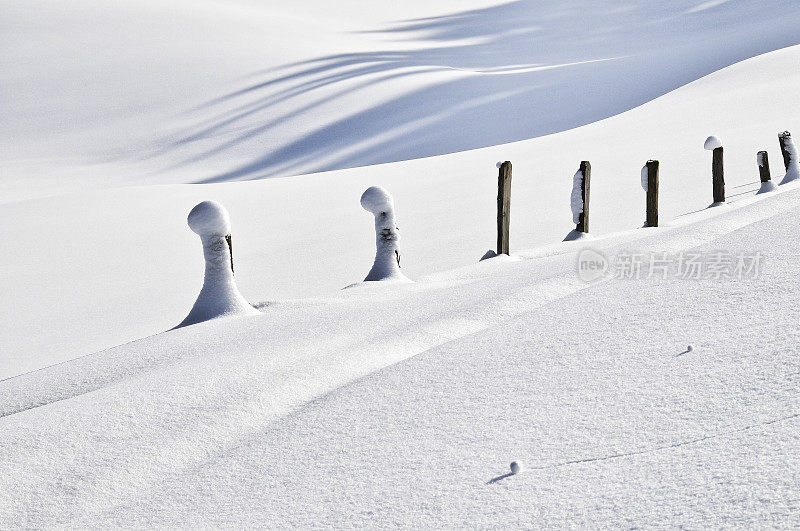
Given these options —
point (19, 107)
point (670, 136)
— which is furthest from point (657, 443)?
point (19, 107)

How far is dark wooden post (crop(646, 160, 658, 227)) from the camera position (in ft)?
28.5

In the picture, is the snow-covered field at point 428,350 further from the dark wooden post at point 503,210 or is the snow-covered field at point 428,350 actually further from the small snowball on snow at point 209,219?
the dark wooden post at point 503,210

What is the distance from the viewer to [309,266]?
31.0 feet

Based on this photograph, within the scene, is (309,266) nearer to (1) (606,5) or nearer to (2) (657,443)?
(2) (657,443)

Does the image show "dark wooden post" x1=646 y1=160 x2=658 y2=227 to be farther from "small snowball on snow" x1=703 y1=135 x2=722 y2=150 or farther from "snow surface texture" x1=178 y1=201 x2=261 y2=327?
"snow surface texture" x1=178 y1=201 x2=261 y2=327

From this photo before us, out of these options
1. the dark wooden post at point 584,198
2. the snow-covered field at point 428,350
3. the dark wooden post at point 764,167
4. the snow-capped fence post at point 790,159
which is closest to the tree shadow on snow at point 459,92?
the snow-covered field at point 428,350

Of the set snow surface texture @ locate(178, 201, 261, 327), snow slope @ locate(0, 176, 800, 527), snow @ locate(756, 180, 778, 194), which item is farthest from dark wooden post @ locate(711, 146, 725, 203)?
snow surface texture @ locate(178, 201, 261, 327)

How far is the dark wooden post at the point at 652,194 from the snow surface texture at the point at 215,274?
17.1 feet

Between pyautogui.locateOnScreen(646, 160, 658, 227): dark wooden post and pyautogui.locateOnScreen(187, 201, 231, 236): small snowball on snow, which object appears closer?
pyautogui.locateOnScreen(187, 201, 231, 236): small snowball on snow

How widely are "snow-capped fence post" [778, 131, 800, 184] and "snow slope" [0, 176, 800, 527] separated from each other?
7.09m

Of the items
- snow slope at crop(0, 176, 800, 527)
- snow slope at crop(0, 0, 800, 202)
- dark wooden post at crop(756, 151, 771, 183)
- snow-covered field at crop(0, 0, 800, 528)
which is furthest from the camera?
snow slope at crop(0, 0, 800, 202)

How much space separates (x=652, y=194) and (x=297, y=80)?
27.1 m

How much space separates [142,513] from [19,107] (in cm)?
3539

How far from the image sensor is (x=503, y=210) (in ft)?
25.7
